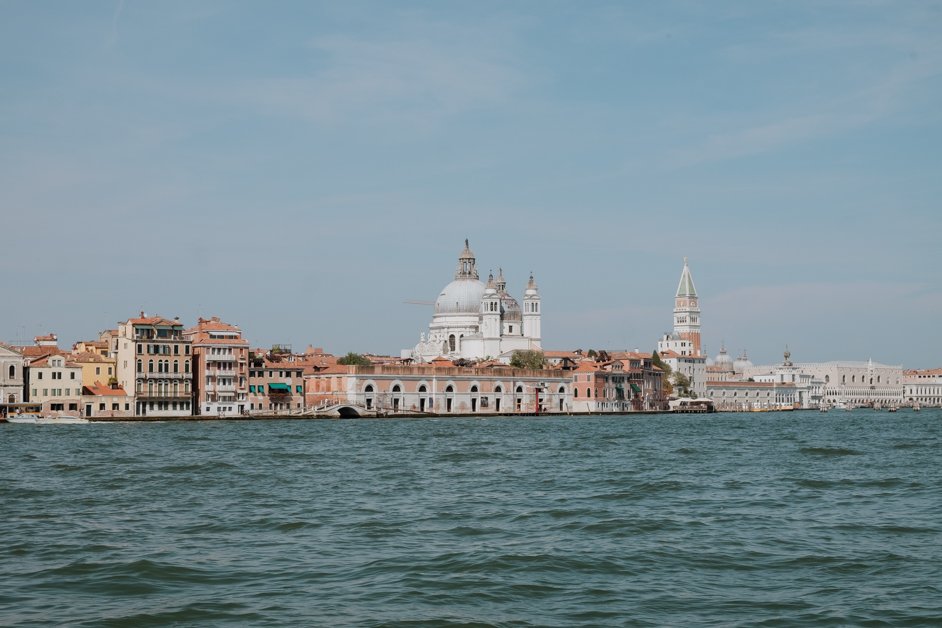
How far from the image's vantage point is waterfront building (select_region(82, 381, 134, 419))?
7231 cm

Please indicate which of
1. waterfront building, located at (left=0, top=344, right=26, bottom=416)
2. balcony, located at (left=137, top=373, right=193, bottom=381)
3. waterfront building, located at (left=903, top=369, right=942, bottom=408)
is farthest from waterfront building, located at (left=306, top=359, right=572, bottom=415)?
waterfront building, located at (left=903, top=369, right=942, bottom=408)

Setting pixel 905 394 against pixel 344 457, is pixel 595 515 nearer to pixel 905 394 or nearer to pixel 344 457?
pixel 344 457

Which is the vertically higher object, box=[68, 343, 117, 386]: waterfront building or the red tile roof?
box=[68, 343, 117, 386]: waterfront building

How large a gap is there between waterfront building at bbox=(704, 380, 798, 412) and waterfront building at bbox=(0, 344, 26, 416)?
Result: 9009cm

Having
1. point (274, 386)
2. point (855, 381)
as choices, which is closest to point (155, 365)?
point (274, 386)

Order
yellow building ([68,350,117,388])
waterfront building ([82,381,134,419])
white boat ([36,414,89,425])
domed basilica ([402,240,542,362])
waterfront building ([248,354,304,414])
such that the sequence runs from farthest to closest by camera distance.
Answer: domed basilica ([402,240,542,362]) < waterfront building ([248,354,304,414]) < yellow building ([68,350,117,388]) < waterfront building ([82,381,134,419]) < white boat ([36,414,89,425])

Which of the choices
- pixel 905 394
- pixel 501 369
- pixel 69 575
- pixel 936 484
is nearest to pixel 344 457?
pixel 936 484

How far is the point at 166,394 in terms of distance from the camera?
75250 millimetres

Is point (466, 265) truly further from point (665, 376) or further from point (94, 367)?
point (94, 367)

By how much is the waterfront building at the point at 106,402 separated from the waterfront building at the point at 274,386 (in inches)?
399

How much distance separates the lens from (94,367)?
75312 millimetres

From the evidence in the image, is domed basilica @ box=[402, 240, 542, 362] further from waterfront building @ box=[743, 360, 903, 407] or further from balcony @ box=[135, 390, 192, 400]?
waterfront building @ box=[743, 360, 903, 407]

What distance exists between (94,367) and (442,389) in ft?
97.3

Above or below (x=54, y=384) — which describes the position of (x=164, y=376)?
above
